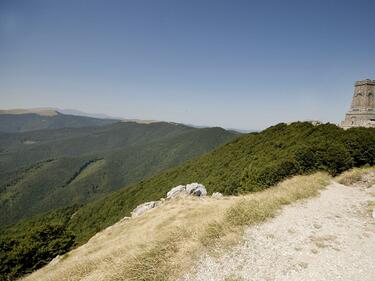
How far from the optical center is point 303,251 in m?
7.80

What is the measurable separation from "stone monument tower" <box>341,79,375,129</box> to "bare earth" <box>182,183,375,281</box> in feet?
117

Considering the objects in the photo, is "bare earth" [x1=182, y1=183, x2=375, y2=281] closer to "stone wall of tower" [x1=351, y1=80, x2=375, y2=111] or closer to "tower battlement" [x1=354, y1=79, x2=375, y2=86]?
"stone wall of tower" [x1=351, y1=80, x2=375, y2=111]

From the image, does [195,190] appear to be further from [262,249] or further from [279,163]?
[262,249]

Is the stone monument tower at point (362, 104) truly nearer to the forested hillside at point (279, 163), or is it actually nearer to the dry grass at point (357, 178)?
the forested hillside at point (279, 163)

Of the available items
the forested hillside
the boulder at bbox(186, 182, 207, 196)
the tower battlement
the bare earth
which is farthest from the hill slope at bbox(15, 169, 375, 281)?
the tower battlement

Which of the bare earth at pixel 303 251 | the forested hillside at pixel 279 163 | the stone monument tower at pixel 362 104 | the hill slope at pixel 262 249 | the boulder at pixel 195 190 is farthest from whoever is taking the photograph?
the stone monument tower at pixel 362 104

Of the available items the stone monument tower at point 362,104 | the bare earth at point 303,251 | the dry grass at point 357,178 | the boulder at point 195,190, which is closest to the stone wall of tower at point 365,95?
the stone monument tower at point 362,104

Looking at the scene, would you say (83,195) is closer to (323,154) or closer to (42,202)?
(42,202)

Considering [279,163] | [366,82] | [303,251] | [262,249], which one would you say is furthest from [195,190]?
[366,82]

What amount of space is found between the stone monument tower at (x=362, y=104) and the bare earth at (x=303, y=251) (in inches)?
1404

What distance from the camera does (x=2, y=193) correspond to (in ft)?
645

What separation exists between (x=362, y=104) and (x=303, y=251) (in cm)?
4260

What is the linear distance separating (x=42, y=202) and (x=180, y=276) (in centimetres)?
20892

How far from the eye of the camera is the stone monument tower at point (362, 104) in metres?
39.4
